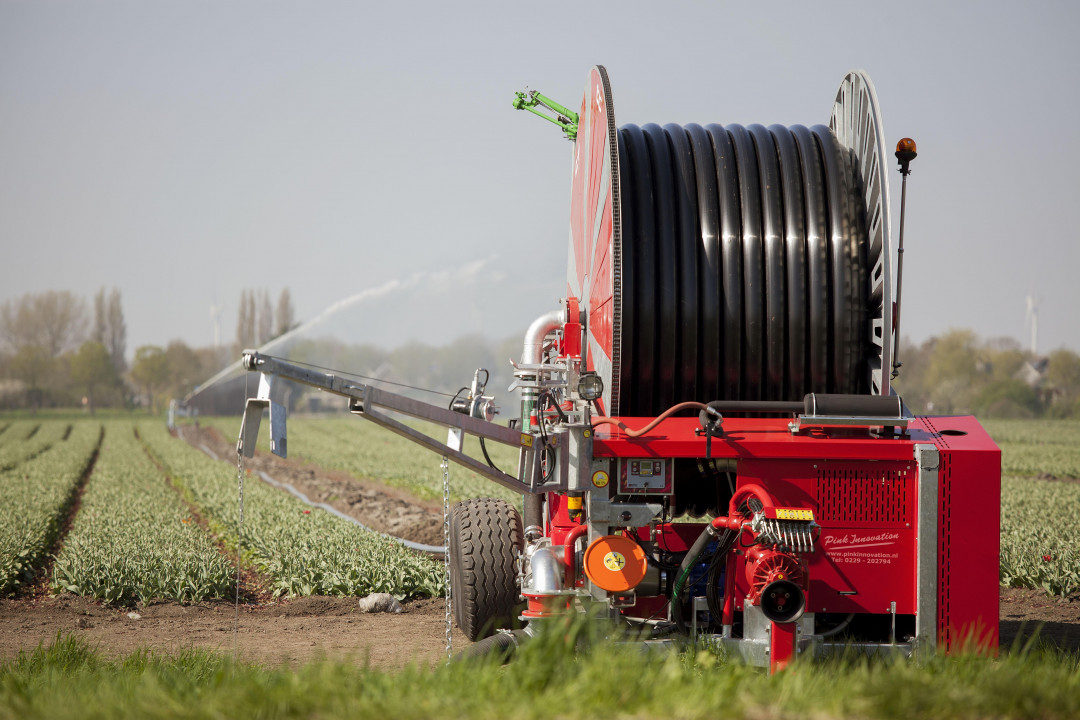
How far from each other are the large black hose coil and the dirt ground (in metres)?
2.47

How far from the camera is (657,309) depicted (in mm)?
5656

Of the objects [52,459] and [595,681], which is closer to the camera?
[595,681]

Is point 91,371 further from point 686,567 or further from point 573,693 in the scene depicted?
point 573,693

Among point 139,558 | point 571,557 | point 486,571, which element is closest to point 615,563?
point 571,557

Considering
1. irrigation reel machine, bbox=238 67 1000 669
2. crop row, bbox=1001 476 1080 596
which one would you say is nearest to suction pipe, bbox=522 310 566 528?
irrigation reel machine, bbox=238 67 1000 669

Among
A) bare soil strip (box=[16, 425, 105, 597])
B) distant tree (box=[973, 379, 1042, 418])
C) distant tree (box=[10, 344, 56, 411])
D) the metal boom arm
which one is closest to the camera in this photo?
the metal boom arm

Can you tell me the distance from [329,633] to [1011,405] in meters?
68.0

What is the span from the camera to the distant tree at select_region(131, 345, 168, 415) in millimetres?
107125

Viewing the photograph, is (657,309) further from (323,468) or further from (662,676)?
(323,468)

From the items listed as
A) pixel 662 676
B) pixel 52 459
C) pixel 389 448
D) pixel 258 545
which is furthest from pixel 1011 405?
pixel 662 676

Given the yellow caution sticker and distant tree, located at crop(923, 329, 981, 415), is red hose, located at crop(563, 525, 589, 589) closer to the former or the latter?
the yellow caution sticker

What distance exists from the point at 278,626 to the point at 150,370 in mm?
108326

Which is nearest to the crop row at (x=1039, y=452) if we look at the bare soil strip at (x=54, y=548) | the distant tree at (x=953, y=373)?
the bare soil strip at (x=54, y=548)

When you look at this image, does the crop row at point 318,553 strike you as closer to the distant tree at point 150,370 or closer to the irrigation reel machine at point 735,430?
the irrigation reel machine at point 735,430
